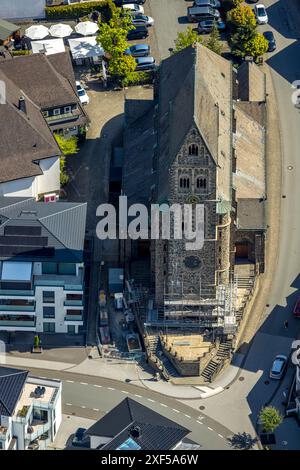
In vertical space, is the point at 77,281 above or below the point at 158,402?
above

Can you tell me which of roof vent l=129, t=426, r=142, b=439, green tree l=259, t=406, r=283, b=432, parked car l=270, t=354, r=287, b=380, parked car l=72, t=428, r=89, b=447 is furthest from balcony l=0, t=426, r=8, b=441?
parked car l=270, t=354, r=287, b=380

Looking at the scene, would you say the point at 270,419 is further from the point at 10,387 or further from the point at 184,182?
the point at 10,387

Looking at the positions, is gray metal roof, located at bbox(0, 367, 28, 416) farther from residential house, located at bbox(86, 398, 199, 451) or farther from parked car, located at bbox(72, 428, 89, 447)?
residential house, located at bbox(86, 398, 199, 451)

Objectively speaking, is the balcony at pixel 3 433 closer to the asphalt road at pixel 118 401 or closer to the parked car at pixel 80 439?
the parked car at pixel 80 439

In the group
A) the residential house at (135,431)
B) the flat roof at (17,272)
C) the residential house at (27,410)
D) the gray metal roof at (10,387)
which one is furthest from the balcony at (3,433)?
the flat roof at (17,272)

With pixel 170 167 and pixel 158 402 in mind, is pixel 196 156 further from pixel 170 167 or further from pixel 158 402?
pixel 158 402

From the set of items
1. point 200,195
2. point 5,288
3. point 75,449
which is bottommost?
point 75,449

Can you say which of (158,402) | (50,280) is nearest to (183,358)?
(158,402)
